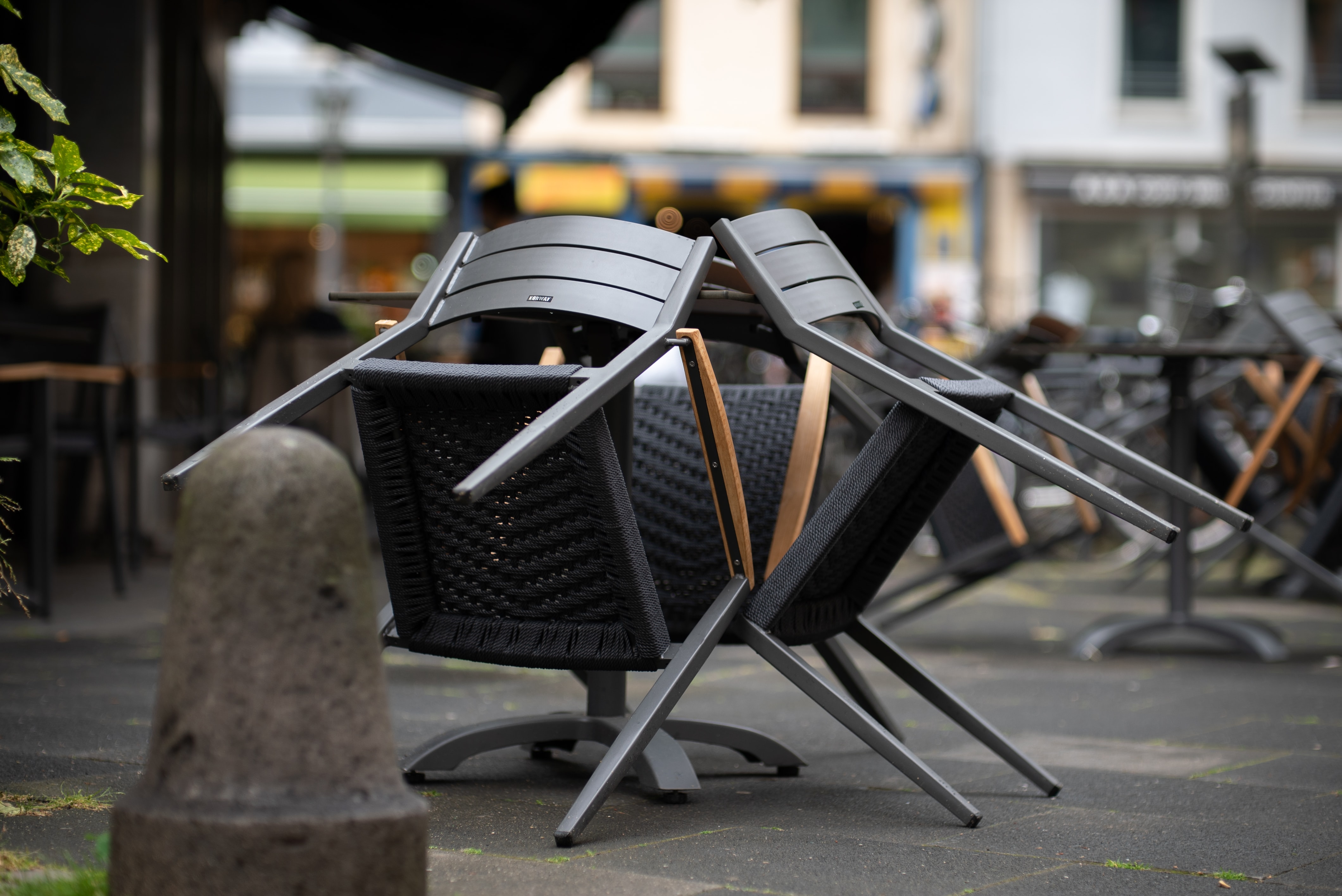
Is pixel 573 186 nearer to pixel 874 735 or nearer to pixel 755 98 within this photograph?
pixel 755 98

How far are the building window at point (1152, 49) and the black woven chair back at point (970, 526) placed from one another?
61.8 feet

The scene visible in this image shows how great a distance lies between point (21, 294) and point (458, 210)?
577 inches

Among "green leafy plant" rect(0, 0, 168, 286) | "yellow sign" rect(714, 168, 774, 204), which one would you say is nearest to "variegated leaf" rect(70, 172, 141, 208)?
"green leafy plant" rect(0, 0, 168, 286)

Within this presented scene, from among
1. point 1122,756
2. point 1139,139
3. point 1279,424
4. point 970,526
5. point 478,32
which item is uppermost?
point 1139,139

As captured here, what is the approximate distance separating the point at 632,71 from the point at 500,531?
20898mm

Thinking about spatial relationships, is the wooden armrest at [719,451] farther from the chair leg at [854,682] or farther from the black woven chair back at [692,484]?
the chair leg at [854,682]

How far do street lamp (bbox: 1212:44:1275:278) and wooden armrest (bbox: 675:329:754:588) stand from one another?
320 inches

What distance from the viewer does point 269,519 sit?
5.95ft

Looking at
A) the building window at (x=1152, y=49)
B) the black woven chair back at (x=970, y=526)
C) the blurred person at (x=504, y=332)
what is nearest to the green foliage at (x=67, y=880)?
the black woven chair back at (x=970, y=526)

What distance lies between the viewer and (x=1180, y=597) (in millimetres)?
5535

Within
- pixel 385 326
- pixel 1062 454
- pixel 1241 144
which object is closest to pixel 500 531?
pixel 385 326

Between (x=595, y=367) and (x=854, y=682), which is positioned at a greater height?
(x=595, y=367)

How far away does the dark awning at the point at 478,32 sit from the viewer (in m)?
8.28

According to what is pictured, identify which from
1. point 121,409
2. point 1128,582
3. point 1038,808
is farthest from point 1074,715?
point 121,409
